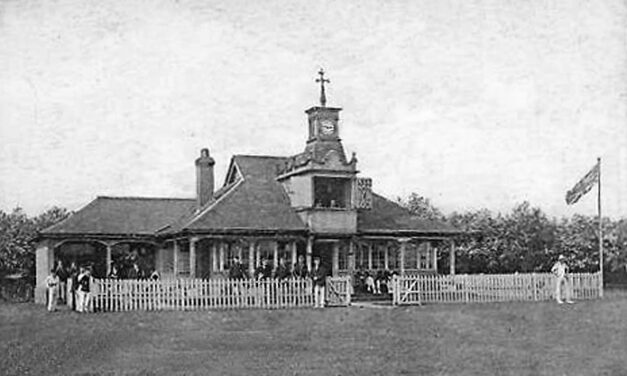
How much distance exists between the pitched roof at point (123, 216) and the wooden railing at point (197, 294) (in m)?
5.90

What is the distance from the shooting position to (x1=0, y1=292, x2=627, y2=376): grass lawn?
11891mm

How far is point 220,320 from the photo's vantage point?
1716 centimetres

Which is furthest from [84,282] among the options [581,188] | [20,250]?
[20,250]

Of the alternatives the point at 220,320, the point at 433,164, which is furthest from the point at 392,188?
the point at 220,320

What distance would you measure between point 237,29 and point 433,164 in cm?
529

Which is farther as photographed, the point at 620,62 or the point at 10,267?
the point at 10,267

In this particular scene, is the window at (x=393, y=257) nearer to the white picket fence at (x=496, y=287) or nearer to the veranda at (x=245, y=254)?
the veranda at (x=245, y=254)

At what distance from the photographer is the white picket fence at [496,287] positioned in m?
22.4

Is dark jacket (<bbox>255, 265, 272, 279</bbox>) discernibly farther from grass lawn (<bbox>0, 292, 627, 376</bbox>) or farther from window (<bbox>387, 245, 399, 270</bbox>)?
window (<bbox>387, 245, 399, 270</bbox>)

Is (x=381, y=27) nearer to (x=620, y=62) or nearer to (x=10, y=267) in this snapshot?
(x=620, y=62)

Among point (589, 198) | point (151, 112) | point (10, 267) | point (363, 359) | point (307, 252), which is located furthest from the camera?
point (10, 267)

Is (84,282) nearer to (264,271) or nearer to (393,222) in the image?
(264,271)

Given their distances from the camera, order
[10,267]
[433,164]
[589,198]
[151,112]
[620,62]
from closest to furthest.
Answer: [151,112] → [620,62] → [433,164] → [589,198] → [10,267]

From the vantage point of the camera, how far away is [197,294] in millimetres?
20531
